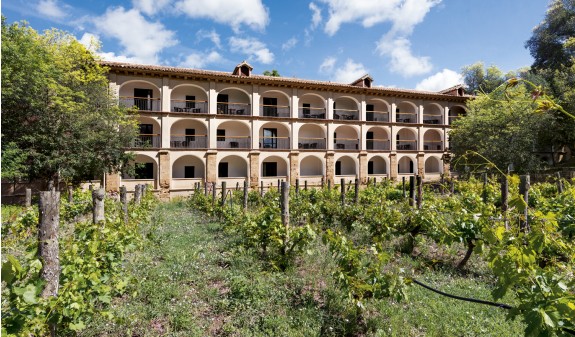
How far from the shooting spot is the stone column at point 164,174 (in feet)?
76.4

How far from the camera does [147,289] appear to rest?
509 centimetres

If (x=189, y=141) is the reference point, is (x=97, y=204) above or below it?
below

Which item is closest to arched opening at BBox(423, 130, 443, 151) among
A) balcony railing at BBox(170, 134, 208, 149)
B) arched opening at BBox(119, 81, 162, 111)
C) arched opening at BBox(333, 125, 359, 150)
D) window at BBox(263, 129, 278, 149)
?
arched opening at BBox(333, 125, 359, 150)

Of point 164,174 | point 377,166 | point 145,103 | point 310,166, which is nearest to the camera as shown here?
point 164,174

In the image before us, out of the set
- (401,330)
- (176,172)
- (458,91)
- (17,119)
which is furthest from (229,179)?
(458,91)

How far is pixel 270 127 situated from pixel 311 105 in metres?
4.65

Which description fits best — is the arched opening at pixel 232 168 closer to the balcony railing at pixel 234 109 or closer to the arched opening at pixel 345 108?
the balcony railing at pixel 234 109

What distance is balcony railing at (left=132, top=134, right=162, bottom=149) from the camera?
22.7m

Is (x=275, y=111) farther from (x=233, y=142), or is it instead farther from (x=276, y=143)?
(x=233, y=142)

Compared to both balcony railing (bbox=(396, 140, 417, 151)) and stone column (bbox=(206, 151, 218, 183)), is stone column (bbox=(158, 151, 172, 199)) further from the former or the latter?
balcony railing (bbox=(396, 140, 417, 151))

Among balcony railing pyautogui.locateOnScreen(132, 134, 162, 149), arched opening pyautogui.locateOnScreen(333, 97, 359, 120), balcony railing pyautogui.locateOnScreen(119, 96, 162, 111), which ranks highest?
arched opening pyautogui.locateOnScreen(333, 97, 359, 120)

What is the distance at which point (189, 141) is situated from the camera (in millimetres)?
25469

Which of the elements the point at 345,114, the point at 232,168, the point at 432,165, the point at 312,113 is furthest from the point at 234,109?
the point at 432,165

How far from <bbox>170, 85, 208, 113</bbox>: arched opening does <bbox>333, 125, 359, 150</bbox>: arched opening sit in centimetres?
1256
